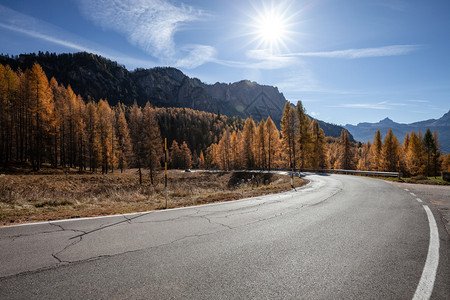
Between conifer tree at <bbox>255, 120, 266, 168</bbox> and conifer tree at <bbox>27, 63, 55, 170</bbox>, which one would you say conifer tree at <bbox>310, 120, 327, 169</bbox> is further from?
conifer tree at <bbox>27, 63, 55, 170</bbox>

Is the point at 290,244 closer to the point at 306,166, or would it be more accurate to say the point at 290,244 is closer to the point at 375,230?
the point at 375,230

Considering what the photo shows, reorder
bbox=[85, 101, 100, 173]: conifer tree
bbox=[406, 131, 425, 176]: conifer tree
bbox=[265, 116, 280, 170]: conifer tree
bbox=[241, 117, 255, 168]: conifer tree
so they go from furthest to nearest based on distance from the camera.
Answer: bbox=[241, 117, 255, 168]: conifer tree
bbox=[265, 116, 280, 170]: conifer tree
bbox=[406, 131, 425, 176]: conifer tree
bbox=[85, 101, 100, 173]: conifer tree

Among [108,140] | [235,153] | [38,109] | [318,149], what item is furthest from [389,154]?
[38,109]

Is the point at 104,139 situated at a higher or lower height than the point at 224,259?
higher

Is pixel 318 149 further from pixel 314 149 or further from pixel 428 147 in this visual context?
pixel 428 147

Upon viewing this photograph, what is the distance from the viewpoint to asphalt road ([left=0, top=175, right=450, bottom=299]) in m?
2.67

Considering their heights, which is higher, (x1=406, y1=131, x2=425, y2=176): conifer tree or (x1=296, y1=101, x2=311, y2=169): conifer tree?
(x1=296, y1=101, x2=311, y2=169): conifer tree

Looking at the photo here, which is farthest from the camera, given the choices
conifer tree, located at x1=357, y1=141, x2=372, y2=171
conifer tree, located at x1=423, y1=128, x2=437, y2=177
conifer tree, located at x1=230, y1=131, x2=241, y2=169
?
conifer tree, located at x1=230, y1=131, x2=241, y2=169

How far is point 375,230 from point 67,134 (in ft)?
175

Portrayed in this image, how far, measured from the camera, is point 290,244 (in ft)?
13.9

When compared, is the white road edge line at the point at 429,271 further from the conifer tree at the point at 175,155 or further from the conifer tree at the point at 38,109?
the conifer tree at the point at 175,155

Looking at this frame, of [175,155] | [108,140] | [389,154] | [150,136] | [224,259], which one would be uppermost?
[108,140]

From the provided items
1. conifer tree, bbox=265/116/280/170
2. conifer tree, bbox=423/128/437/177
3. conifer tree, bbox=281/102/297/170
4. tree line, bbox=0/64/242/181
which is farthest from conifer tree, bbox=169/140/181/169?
conifer tree, bbox=423/128/437/177

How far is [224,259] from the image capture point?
3.59m
